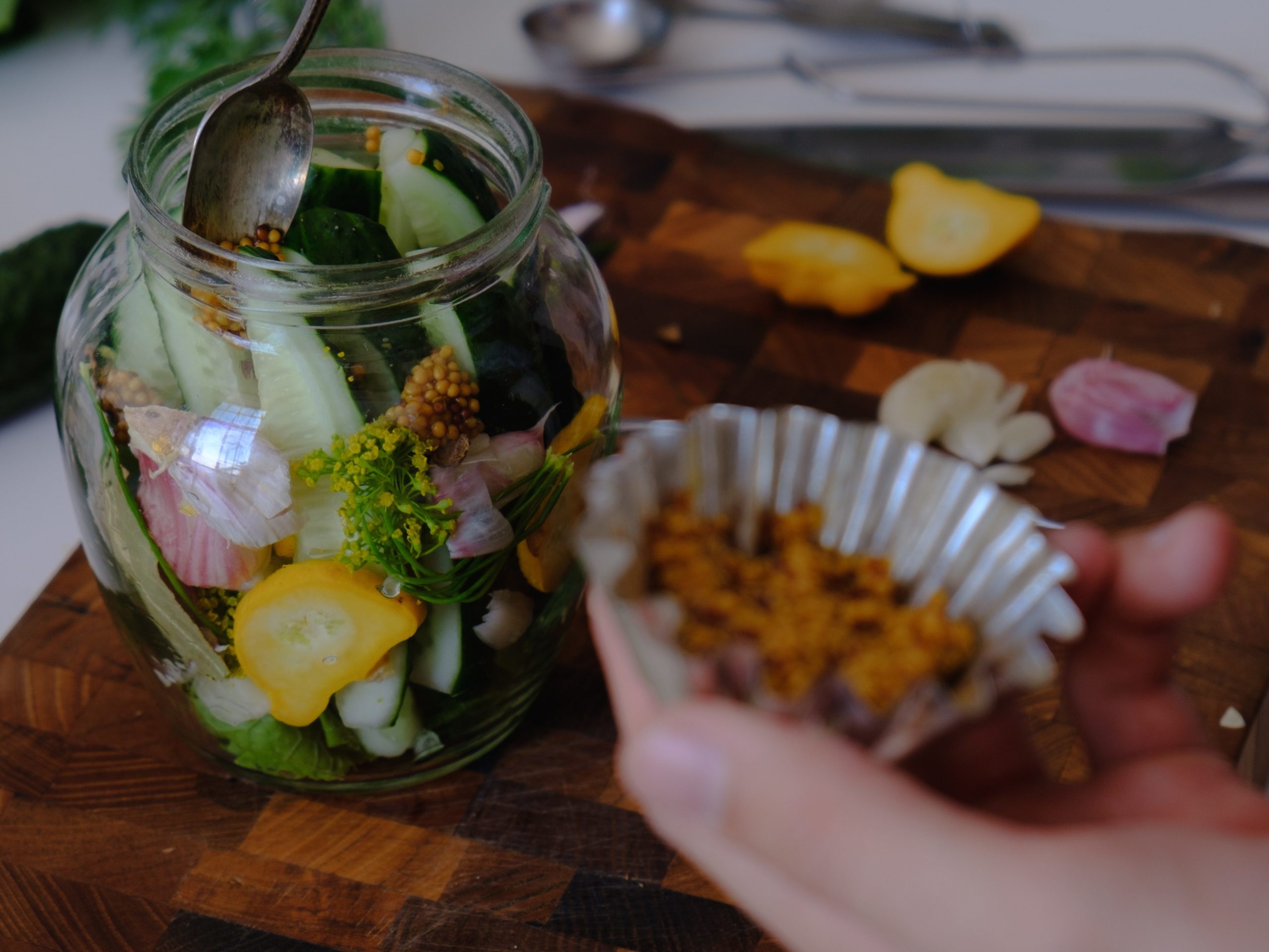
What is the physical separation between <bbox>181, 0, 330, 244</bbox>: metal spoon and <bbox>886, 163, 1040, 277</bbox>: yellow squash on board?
983 mm

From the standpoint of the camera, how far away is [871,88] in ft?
8.01

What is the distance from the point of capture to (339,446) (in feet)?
3.08

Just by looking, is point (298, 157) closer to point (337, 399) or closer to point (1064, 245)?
point (337, 399)

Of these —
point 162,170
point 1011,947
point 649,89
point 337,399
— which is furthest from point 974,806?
point 649,89

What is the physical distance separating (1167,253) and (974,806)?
1218 mm

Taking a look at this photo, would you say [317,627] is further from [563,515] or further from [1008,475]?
[1008,475]

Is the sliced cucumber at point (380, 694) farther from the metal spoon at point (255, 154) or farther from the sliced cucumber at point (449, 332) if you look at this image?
the metal spoon at point (255, 154)

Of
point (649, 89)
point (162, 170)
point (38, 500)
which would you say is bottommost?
point (38, 500)

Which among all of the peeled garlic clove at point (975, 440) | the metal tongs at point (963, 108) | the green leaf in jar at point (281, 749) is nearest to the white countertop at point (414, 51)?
the metal tongs at point (963, 108)

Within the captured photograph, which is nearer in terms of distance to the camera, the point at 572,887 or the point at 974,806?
the point at 974,806

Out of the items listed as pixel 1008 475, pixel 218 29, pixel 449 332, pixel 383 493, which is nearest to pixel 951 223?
pixel 1008 475

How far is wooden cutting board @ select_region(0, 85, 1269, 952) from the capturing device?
1125 mm

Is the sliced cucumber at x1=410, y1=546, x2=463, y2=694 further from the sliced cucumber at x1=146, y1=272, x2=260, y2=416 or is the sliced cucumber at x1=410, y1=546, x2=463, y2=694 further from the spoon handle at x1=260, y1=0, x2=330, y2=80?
the spoon handle at x1=260, y1=0, x2=330, y2=80

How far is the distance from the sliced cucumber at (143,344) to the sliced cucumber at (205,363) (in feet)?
0.04
